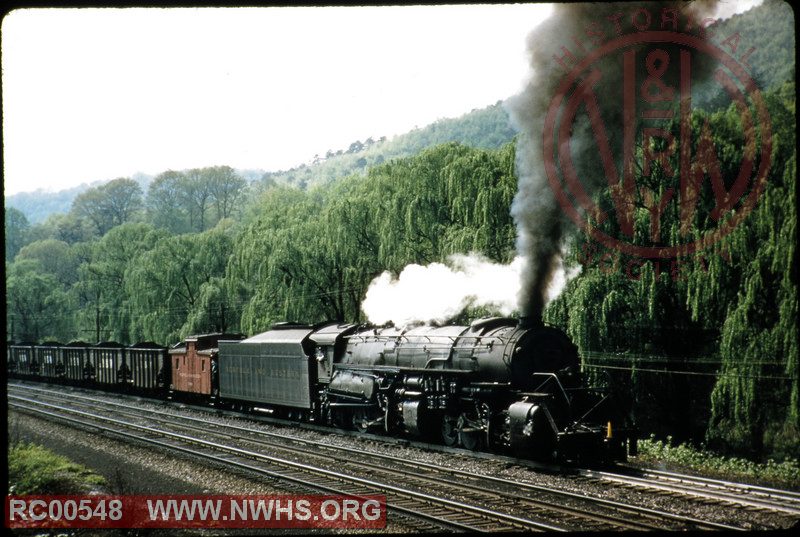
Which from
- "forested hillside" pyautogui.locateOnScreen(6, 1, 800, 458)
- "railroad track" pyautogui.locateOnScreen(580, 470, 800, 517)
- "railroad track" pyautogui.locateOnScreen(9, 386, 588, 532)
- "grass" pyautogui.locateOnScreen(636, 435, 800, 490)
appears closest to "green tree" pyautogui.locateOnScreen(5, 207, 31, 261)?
"forested hillside" pyautogui.locateOnScreen(6, 1, 800, 458)

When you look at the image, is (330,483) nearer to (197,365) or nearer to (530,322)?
(530,322)

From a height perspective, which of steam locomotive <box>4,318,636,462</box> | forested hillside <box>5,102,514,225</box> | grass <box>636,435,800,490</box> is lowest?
grass <box>636,435,800,490</box>

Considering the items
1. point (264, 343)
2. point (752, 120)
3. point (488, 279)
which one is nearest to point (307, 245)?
point (264, 343)

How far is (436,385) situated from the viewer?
14.6 meters

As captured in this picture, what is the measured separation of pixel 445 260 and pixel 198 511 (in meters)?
13.8

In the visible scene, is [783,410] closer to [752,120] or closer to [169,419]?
[752,120]

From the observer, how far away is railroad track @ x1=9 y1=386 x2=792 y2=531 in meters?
8.46

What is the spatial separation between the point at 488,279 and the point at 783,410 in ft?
25.7

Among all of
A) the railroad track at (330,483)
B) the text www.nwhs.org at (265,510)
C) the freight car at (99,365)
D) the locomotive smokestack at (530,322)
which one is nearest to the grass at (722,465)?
the locomotive smokestack at (530,322)

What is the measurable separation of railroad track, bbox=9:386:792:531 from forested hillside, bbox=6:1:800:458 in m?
5.98

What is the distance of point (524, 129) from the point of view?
12.7 metres

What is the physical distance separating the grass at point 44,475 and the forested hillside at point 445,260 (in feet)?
12.2

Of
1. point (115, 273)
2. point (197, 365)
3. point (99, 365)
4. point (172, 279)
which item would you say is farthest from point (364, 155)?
point (197, 365)

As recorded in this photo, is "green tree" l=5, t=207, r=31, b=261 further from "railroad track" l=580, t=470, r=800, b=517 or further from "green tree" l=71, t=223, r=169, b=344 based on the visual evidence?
"railroad track" l=580, t=470, r=800, b=517
